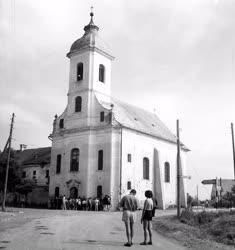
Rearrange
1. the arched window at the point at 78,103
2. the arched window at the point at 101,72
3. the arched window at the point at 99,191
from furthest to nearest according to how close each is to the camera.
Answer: the arched window at the point at 101,72, the arched window at the point at 78,103, the arched window at the point at 99,191

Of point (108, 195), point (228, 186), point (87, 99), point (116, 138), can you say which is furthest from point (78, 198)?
point (228, 186)

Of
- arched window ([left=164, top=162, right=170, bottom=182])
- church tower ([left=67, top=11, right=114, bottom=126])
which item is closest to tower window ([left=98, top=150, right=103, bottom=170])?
church tower ([left=67, top=11, right=114, bottom=126])

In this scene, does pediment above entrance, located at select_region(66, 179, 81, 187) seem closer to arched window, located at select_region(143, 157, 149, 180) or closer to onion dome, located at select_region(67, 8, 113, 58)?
arched window, located at select_region(143, 157, 149, 180)

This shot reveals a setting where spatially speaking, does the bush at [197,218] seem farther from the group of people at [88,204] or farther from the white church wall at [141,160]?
the white church wall at [141,160]

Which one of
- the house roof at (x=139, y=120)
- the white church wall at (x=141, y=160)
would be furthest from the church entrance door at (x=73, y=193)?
the house roof at (x=139, y=120)

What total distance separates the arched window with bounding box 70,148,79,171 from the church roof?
1155cm

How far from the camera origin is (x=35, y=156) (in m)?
60.1

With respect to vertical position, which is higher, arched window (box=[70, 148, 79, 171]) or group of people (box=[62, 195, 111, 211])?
arched window (box=[70, 148, 79, 171])

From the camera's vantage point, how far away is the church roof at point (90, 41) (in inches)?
1699

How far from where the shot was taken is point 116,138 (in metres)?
39.9

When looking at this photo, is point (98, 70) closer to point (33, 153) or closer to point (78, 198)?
point (78, 198)

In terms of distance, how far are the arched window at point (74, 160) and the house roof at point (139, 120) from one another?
5788 millimetres

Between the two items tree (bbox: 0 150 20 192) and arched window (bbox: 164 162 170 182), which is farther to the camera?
arched window (bbox: 164 162 170 182)

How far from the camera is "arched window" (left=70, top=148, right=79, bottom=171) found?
41531 mm
